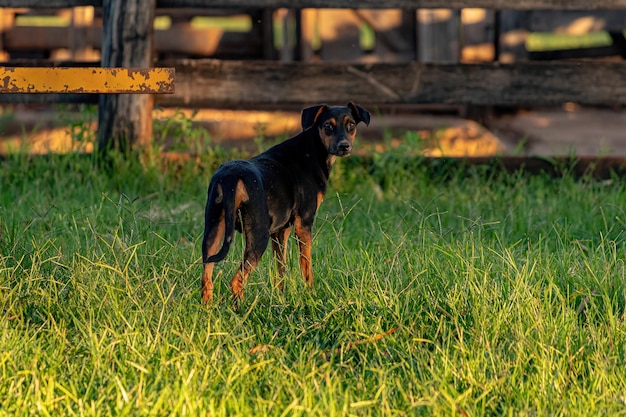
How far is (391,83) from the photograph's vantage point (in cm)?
779

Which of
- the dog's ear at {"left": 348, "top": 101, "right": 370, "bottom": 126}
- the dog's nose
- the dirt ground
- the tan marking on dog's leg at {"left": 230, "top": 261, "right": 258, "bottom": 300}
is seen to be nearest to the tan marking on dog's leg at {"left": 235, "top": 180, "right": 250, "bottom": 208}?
the tan marking on dog's leg at {"left": 230, "top": 261, "right": 258, "bottom": 300}

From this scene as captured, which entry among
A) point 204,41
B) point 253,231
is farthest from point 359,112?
point 204,41

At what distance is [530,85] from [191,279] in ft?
13.4

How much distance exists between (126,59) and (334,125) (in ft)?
9.16

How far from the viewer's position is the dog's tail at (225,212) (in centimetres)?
421

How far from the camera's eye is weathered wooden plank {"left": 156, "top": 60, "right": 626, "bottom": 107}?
776 centimetres

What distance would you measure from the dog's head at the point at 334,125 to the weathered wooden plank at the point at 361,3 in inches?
99.0

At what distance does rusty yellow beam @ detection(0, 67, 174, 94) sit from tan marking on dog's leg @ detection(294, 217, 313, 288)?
0.98 meters

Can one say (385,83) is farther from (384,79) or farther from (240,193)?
(240,193)

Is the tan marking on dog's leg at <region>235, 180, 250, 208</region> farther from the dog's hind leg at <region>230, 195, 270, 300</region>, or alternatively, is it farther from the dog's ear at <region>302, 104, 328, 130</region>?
the dog's ear at <region>302, 104, 328, 130</region>

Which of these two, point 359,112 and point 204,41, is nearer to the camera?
point 359,112

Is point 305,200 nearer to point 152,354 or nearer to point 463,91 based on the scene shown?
point 152,354

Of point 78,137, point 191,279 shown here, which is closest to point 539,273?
point 191,279

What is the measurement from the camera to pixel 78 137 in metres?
7.62
